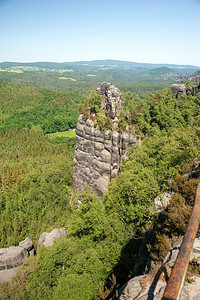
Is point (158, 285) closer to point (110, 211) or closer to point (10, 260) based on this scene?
point (110, 211)

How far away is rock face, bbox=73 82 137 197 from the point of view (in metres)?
31.6

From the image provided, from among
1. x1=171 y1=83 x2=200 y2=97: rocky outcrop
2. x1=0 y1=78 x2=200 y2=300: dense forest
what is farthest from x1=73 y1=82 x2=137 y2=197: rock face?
x1=171 y1=83 x2=200 y2=97: rocky outcrop

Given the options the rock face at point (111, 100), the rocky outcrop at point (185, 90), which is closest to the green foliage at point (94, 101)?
the rock face at point (111, 100)

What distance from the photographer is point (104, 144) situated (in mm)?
32500

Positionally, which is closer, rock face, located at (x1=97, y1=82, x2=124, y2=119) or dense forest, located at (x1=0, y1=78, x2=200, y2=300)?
dense forest, located at (x1=0, y1=78, x2=200, y2=300)

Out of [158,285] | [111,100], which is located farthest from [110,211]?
[111,100]

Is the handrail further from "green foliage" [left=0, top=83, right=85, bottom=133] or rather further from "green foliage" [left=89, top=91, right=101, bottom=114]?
"green foliage" [left=0, top=83, right=85, bottom=133]

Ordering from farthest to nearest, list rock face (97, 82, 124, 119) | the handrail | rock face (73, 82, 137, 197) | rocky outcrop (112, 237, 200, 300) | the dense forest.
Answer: rock face (97, 82, 124, 119)
rock face (73, 82, 137, 197)
the dense forest
rocky outcrop (112, 237, 200, 300)
the handrail

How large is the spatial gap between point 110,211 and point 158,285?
39.6ft

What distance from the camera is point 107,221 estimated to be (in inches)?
690

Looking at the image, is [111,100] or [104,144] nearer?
[111,100]

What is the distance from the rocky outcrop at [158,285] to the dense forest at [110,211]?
135 cm

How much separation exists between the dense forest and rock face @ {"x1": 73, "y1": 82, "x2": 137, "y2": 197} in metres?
1.78

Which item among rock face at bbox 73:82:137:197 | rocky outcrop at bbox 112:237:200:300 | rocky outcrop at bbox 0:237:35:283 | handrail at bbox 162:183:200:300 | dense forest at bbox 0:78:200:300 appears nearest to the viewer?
handrail at bbox 162:183:200:300
